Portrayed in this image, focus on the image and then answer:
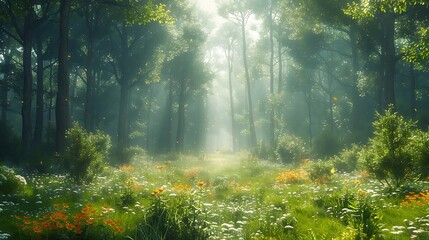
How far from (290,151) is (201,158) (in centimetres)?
821

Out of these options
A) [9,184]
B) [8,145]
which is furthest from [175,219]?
[8,145]

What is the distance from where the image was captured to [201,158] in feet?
101

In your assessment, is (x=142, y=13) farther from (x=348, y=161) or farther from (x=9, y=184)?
(x=348, y=161)

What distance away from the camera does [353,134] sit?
29.1m

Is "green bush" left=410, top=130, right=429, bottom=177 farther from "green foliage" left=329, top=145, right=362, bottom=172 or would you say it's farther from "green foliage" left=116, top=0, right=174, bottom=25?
"green foliage" left=116, top=0, right=174, bottom=25

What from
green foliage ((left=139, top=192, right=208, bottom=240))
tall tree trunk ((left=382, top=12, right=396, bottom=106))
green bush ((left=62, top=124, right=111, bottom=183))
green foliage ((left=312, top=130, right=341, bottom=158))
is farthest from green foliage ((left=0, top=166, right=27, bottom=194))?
green foliage ((left=312, top=130, right=341, bottom=158))

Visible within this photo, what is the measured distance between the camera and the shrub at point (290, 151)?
83.1 ft

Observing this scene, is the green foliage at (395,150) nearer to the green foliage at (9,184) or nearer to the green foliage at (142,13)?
the green foliage at (9,184)

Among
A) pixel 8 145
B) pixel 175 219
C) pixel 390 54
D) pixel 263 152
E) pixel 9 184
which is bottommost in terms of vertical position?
pixel 175 219

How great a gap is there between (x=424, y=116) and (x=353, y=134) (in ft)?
16.8

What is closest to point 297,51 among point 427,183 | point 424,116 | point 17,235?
point 424,116

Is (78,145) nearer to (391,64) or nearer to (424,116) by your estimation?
(391,64)

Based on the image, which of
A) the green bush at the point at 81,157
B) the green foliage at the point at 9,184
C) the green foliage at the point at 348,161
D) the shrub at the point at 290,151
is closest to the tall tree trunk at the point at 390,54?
the green foliage at the point at 348,161

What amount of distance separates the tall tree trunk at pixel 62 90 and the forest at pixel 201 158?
65mm
